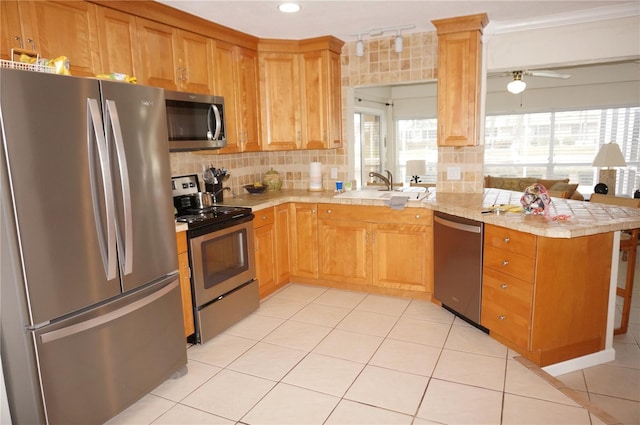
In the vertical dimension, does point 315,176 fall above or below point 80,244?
above

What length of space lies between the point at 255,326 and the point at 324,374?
2.87 ft

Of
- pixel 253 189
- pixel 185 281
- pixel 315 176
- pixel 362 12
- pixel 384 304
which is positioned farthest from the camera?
pixel 315 176

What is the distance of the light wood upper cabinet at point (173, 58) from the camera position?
2.89 metres

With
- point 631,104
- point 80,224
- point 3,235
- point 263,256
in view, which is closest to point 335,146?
point 263,256

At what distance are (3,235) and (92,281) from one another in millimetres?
419

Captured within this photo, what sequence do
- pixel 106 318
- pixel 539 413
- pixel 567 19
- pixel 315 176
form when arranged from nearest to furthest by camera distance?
pixel 106 318 → pixel 539 413 → pixel 567 19 → pixel 315 176

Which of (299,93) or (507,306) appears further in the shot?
(299,93)

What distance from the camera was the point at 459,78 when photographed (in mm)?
3500

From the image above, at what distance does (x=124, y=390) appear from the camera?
2119mm

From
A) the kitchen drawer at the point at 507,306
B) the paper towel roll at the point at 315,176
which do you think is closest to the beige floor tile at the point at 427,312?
the kitchen drawer at the point at 507,306

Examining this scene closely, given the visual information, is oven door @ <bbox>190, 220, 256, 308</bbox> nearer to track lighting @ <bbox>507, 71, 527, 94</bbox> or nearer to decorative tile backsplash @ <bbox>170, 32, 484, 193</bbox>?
decorative tile backsplash @ <bbox>170, 32, 484, 193</bbox>

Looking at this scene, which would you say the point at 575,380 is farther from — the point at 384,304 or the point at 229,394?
the point at 229,394

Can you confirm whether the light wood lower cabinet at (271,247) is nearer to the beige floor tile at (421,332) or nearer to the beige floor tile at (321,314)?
the beige floor tile at (321,314)

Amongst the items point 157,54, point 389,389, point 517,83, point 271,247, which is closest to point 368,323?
point 389,389
